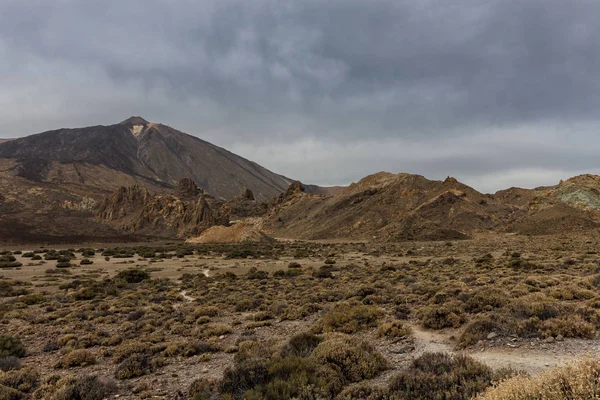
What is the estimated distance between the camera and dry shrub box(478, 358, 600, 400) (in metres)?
3.90

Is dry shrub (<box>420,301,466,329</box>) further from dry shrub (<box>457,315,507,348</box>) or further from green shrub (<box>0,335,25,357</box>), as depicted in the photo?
green shrub (<box>0,335,25,357</box>)

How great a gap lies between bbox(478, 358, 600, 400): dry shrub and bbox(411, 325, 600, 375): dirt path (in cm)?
262

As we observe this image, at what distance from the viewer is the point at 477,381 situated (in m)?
5.59

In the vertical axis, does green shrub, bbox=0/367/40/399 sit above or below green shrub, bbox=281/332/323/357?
below

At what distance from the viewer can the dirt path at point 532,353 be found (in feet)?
22.5

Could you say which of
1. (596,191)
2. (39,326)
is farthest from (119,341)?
(596,191)

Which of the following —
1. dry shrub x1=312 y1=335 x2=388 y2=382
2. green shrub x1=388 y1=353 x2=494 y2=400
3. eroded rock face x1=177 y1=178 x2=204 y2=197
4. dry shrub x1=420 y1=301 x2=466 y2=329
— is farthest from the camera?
eroded rock face x1=177 y1=178 x2=204 y2=197

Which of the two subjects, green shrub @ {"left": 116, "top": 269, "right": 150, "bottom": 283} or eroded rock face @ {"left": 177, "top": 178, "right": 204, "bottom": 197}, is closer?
green shrub @ {"left": 116, "top": 269, "right": 150, "bottom": 283}

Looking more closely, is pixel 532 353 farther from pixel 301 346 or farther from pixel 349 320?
pixel 349 320

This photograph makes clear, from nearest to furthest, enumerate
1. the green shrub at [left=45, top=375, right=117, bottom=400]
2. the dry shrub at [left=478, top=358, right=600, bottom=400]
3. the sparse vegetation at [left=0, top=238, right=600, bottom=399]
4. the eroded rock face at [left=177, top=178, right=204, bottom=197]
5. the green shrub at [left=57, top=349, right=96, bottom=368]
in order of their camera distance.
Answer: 1. the dry shrub at [left=478, top=358, right=600, bottom=400]
2. the sparse vegetation at [left=0, top=238, right=600, bottom=399]
3. the green shrub at [left=45, top=375, right=117, bottom=400]
4. the green shrub at [left=57, top=349, right=96, bottom=368]
5. the eroded rock face at [left=177, top=178, right=204, bottom=197]

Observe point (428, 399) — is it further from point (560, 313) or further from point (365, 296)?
point (365, 296)

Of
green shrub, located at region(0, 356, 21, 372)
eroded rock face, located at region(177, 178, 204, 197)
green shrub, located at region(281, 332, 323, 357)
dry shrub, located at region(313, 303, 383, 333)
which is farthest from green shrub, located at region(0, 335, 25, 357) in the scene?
eroded rock face, located at region(177, 178, 204, 197)

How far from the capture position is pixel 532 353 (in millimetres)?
7559

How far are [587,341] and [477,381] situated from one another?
441 cm
